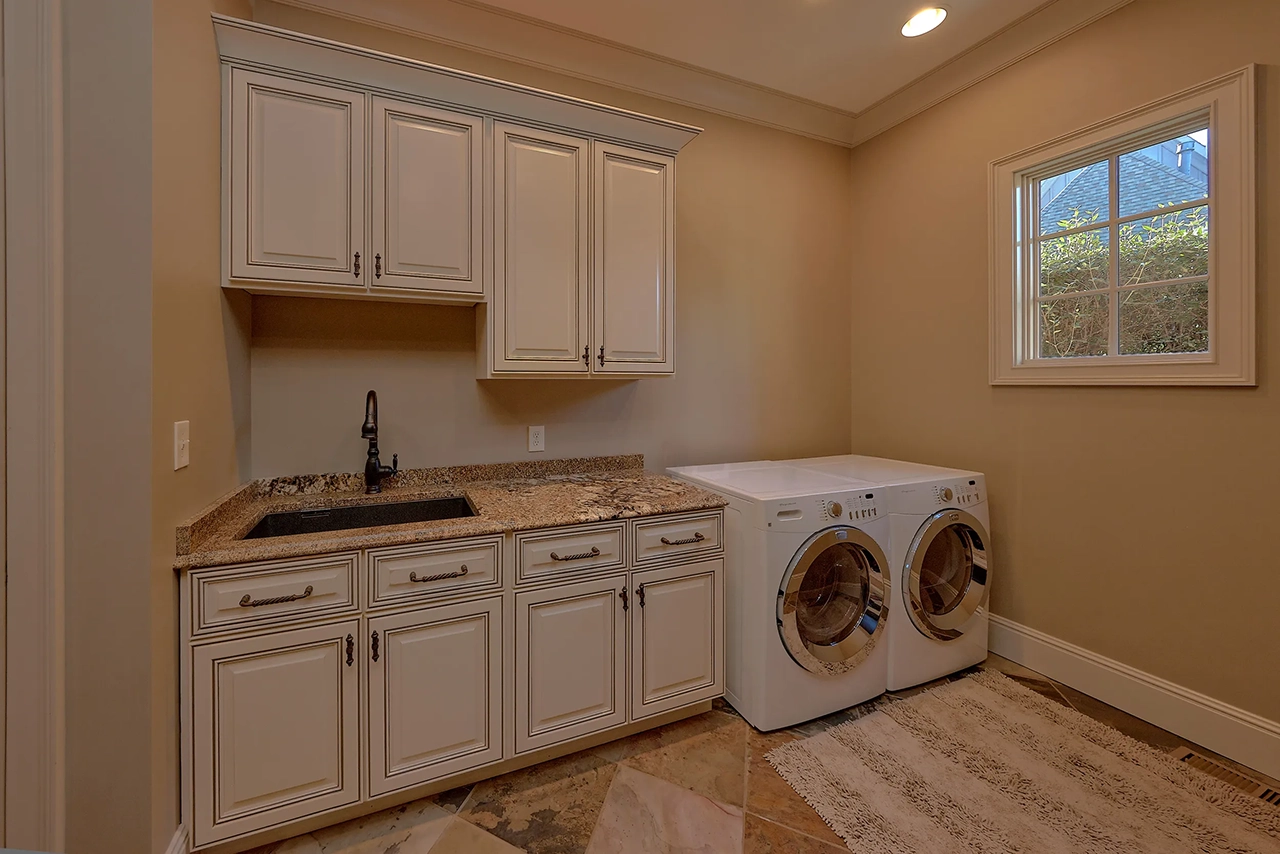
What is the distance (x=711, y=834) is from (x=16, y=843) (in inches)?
64.9

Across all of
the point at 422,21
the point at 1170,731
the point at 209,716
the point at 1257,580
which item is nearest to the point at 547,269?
the point at 422,21

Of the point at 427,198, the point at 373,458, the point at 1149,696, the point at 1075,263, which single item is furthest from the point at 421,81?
the point at 1149,696

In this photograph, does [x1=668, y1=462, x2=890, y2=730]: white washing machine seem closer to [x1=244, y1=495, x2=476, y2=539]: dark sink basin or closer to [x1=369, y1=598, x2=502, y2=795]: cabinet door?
[x1=369, y1=598, x2=502, y2=795]: cabinet door

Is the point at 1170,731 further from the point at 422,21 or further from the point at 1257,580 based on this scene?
the point at 422,21

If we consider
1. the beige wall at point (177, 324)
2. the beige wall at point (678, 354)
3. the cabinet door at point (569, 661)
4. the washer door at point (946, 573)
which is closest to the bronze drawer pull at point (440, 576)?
the cabinet door at point (569, 661)

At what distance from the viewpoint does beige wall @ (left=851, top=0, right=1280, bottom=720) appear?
5.96ft

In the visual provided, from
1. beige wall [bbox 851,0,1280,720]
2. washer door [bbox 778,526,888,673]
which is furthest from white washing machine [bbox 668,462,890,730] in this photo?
beige wall [bbox 851,0,1280,720]

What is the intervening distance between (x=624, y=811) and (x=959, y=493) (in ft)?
6.15

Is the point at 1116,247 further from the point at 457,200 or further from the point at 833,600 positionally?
the point at 457,200

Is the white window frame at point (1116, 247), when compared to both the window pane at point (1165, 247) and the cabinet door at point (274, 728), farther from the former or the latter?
the cabinet door at point (274, 728)

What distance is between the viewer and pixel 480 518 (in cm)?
178

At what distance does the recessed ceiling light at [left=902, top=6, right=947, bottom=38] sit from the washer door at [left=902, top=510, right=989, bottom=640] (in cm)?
216

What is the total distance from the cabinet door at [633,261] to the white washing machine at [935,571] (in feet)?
3.65

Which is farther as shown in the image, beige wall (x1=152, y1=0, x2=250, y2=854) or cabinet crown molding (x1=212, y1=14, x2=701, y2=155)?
cabinet crown molding (x1=212, y1=14, x2=701, y2=155)
